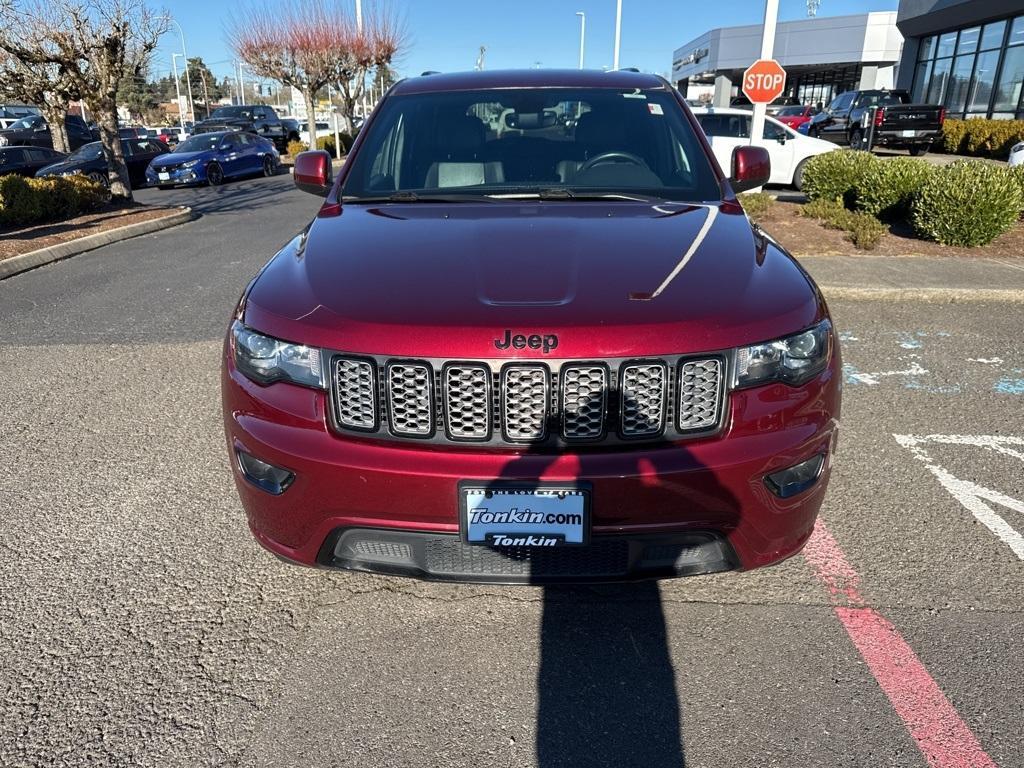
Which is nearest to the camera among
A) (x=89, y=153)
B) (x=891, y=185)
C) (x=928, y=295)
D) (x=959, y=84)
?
(x=928, y=295)

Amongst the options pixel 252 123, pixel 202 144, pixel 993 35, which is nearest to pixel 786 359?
pixel 202 144

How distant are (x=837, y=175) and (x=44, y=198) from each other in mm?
11766

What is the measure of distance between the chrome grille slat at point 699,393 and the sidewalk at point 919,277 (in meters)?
5.25

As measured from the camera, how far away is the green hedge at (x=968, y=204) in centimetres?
846

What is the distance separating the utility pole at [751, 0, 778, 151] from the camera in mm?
11195

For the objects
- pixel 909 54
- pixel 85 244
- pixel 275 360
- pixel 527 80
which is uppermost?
pixel 909 54

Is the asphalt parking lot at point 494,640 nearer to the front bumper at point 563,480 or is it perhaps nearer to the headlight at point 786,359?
the front bumper at point 563,480

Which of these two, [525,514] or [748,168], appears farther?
[748,168]

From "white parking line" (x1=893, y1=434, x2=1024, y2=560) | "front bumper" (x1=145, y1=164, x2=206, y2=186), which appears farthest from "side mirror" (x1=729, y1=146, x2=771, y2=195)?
"front bumper" (x1=145, y1=164, x2=206, y2=186)

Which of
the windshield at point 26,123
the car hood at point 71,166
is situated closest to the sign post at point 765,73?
the car hood at point 71,166

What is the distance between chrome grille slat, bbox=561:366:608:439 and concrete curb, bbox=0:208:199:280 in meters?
8.64

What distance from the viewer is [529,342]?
205 centimetres

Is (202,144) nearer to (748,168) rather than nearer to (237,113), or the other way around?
(237,113)

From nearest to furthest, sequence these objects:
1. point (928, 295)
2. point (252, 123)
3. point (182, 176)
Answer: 1. point (928, 295)
2. point (182, 176)
3. point (252, 123)
